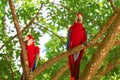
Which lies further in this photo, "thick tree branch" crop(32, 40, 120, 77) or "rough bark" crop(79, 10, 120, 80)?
"rough bark" crop(79, 10, 120, 80)

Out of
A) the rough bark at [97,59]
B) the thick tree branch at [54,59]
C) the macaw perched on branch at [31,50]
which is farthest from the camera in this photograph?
the macaw perched on branch at [31,50]

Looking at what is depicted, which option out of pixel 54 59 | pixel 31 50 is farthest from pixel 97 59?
pixel 31 50

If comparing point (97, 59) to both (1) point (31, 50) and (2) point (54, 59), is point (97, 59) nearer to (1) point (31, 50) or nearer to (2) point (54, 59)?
(2) point (54, 59)

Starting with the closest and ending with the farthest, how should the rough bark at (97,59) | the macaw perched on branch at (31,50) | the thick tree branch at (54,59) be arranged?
1. the thick tree branch at (54,59)
2. the rough bark at (97,59)
3. the macaw perched on branch at (31,50)

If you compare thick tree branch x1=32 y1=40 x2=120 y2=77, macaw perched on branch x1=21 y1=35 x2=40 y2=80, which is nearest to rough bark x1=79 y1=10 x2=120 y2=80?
thick tree branch x1=32 y1=40 x2=120 y2=77

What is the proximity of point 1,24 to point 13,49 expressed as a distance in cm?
120

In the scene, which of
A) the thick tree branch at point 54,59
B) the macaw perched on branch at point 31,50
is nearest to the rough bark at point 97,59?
the thick tree branch at point 54,59

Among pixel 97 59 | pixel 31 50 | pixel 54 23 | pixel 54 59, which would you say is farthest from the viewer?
pixel 54 23

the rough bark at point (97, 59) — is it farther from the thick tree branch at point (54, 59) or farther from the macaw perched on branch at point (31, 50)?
the macaw perched on branch at point (31, 50)

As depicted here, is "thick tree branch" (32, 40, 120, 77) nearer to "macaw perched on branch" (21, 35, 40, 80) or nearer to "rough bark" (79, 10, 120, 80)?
"rough bark" (79, 10, 120, 80)

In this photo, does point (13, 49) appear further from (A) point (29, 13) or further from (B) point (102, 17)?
(B) point (102, 17)

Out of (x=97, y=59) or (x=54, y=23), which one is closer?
(x=97, y=59)

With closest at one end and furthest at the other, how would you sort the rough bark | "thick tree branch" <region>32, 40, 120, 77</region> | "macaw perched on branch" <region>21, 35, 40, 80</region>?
Result: "thick tree branch" <region>32, 40, 120, 77</region>
the rough bark
"macaw perched on branch" <region>21, 35, 40, 80</region>

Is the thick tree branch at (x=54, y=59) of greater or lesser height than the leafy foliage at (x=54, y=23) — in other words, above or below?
above
